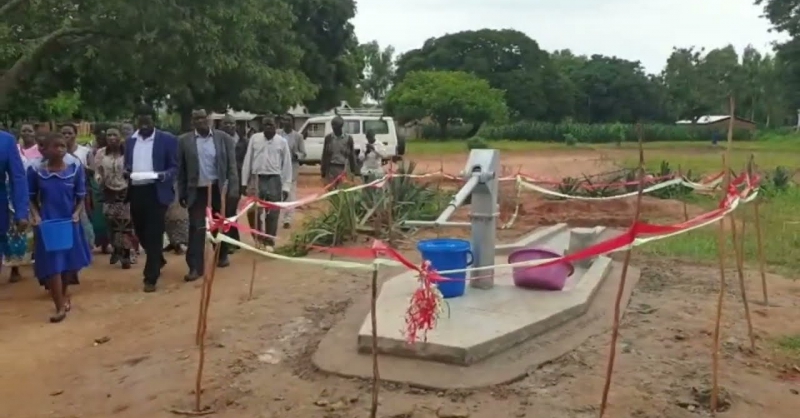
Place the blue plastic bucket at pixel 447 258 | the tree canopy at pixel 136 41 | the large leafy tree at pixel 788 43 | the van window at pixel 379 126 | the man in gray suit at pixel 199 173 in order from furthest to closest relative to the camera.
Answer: the large leafy tree at pixel 788 43, the van window at pixel 379 126, the tree canopy at pixel 136 41, the man in gray suit at pixel 199 173, the blue plastic bucket at pixel 447 258

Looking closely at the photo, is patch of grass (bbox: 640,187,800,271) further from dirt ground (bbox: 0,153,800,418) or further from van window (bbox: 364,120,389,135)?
van window (bbox: 364,120,389,135)

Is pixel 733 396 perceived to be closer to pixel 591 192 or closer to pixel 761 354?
pixel 761 354

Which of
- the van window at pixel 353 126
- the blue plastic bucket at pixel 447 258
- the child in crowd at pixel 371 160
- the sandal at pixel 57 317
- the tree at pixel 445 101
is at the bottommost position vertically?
the sandal at pixel 57 317

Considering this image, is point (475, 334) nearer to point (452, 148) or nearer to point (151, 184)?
point (151, 184)

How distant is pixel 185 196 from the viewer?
24.3 ft

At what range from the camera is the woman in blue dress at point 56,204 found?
244 inches

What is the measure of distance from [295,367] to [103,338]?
1.71 metres

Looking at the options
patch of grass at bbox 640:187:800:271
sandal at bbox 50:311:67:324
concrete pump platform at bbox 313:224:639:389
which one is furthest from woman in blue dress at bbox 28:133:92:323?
patch of grass at bbox 640:187:800:271

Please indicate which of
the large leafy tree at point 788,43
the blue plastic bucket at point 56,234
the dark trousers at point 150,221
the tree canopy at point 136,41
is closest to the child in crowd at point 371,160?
the dark trousers at point 150,221

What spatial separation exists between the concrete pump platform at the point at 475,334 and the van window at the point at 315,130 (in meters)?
16.6

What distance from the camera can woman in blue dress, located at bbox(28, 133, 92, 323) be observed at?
20.3 ft

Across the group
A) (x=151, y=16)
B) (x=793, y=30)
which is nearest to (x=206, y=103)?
(x=151, y=16)

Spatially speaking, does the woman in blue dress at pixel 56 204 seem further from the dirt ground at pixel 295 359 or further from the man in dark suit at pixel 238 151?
the man in dark suit at pixel 238 151

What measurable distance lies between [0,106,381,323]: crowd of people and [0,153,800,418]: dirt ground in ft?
1.37
